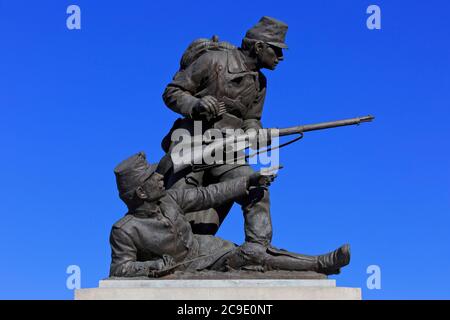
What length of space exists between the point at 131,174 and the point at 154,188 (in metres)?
0.31

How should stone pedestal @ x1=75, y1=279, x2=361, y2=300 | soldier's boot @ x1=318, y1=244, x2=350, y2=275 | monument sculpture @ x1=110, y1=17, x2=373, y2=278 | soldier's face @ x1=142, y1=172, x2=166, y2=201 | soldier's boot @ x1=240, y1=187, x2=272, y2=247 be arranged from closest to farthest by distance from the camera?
stone pedestal @ x1=75, y1=279, x2=361, y2=300 < soldier's boot @ x1=318, y1=244, x2=350, y2=275 < monument sculpture @ x1=110, y1=17, x2=373, y2=278 < soldier's face @ x1=142, y1=172, x2=166, y2=201 < soldier's boot @ x1=240, y1=187, x2=272, y2=247

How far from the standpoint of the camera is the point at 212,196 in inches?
389

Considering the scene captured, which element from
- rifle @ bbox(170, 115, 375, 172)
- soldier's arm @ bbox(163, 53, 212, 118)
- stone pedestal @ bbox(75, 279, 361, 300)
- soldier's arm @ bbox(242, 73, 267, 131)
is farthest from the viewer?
soldier's arm @ bbox(242, 73, 267, 131)

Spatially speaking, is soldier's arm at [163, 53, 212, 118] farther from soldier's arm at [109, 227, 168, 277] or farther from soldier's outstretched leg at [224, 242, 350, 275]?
soldier's outstretched leg at [224, 242, 350, 275]

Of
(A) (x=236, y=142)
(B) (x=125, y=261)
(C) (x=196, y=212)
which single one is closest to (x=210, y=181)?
(C) (x=196, y=212)

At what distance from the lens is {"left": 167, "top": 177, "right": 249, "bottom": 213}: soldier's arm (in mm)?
9883

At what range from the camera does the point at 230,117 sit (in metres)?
10.6

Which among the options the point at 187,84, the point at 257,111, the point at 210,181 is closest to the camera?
the point at 210,181

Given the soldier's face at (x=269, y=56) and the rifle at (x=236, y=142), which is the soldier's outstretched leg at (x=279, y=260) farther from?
the soldier's face at (x=269, y=56)

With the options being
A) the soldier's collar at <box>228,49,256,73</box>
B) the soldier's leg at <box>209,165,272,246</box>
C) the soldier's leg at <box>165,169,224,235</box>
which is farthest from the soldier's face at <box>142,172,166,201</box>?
the soldier's collar at <box>228,49,256,73</box>

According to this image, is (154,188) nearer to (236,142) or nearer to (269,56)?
(236,142)

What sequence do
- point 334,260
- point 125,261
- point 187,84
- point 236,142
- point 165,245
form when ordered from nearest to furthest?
point 334,260 < point 125,261 < point 165,245 < point 236,142 < point 187,84

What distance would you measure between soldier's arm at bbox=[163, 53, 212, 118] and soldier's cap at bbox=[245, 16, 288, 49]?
708 mm
